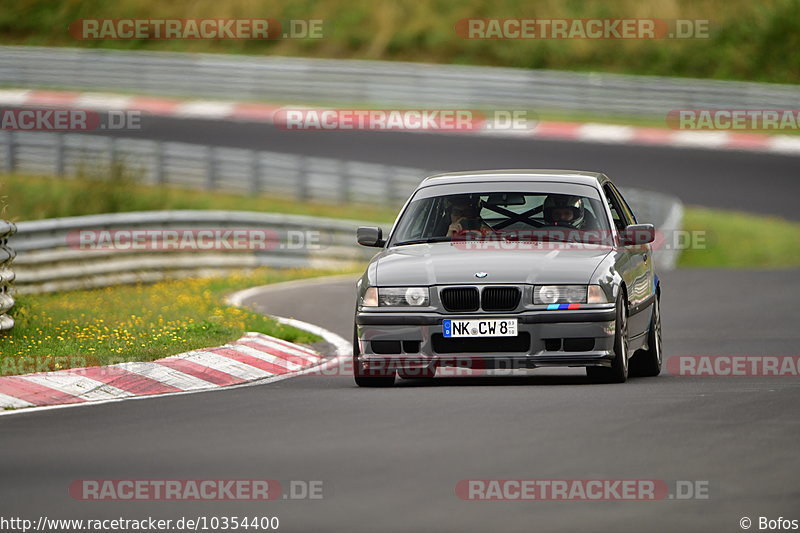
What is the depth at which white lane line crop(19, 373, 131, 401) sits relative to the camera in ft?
38.0

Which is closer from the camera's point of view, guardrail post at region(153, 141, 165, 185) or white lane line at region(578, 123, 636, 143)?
guardrail post at region(153, 141, 165, 185)

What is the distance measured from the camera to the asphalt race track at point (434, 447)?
7.10 m

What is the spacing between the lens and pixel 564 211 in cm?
1264

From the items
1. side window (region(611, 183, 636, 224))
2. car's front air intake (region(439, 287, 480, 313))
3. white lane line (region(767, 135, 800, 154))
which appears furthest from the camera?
white lane line (region(767, 135, 800, 154))

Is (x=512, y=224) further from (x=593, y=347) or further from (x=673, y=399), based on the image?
(x=673, y=399)

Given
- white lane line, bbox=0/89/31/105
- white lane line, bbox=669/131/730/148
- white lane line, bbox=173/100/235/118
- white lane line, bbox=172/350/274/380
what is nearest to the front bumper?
white lane line, bbox=172/350/274/380

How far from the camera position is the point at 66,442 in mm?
9219

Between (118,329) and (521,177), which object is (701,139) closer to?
(118,329)

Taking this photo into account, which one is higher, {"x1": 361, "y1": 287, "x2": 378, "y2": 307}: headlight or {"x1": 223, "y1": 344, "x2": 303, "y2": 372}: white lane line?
{"x1": 361, "y1": 287, "x2": 378, "y2": 307}: headlight

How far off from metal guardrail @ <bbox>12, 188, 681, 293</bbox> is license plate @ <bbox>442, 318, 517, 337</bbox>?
1039 cm

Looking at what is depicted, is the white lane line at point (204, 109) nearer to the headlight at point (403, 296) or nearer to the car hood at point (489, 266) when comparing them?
the car hood at point (489, 266)

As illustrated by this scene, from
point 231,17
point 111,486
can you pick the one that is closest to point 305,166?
point 231,17

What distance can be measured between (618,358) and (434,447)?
329 cm

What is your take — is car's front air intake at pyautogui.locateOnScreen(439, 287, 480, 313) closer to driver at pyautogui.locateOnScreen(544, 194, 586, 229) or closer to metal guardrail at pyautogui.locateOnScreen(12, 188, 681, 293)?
driver at pyautogui.locateOnScreen(544, 194, 586, 229)
